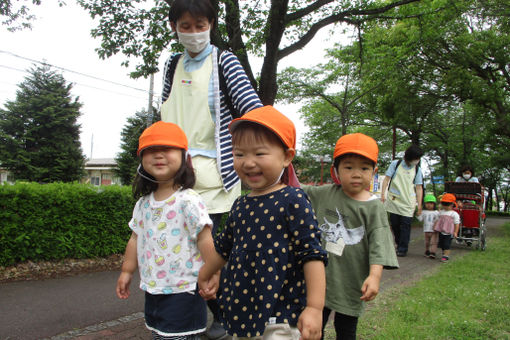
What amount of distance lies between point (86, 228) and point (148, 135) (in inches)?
160

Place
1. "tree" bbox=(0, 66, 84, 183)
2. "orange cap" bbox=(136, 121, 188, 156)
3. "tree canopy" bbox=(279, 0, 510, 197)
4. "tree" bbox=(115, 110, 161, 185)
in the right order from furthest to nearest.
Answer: "tree" bbox=(115, 110, 161, 185), "tree" bbox=(0, 66, 84, 183), "tree canopy" bbox=(279, 0, 510, 197), "orange cap" bbox=(136, 121, 188, 156)

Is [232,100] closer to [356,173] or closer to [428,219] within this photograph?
[356,173]

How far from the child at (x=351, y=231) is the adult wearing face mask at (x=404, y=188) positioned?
182 inches

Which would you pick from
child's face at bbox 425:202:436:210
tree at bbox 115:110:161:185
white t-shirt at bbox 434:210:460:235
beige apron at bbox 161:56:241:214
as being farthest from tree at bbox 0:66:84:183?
beige apron at bbox 161:56:241:214

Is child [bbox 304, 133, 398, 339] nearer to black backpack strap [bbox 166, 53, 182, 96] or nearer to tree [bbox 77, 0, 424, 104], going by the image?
black backpack strap [bbox 166, 53, 182, 96]

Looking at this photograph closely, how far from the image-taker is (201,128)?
230cm

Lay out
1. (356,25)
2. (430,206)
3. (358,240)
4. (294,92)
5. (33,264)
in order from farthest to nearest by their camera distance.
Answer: (294,92), (356,25), (430,206), (33,264), (358,240)

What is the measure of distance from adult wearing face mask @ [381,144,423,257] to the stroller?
301 centimetres

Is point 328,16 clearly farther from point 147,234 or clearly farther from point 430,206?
point 147,234

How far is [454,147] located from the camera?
26359 mm

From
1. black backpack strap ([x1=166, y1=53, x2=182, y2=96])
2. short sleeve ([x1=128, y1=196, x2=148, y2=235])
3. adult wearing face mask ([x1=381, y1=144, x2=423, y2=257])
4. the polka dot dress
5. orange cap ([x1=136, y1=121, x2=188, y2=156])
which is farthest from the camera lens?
adult wearing face mask ([x1=381, y1=144, x2=423, y2=257])

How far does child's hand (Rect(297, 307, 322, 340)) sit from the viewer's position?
1.37m

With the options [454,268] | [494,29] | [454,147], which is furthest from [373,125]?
[454,268]

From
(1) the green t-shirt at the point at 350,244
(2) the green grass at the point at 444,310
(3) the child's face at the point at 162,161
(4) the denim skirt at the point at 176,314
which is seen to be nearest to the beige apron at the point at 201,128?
(3) the child's face at the point at 162,161
